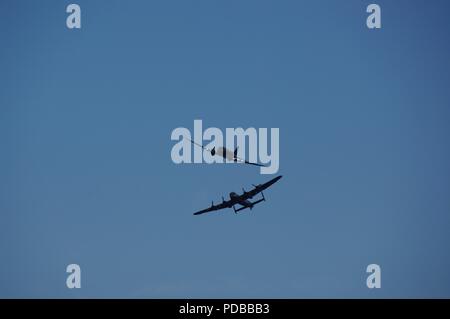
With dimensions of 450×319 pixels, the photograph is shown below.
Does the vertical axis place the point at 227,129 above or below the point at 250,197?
above
